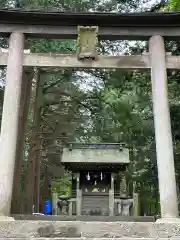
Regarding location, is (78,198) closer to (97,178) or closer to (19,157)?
(97,178)

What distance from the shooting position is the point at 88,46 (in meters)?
7.51

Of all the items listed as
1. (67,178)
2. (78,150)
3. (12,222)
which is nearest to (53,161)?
(67,178)

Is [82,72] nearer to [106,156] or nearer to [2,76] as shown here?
[2,76]

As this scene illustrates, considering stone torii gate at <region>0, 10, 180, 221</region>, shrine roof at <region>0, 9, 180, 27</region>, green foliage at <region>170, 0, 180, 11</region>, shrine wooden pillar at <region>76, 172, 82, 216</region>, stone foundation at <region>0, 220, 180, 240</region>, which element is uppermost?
green foliage at <region>170, 0, 180, 11</region>

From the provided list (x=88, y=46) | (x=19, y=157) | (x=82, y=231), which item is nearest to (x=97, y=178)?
(x=19, y=157)

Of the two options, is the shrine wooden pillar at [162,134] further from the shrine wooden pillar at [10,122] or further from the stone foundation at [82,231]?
the shrine wooden pillar at [10,122]

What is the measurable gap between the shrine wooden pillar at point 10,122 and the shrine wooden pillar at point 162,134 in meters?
2.90

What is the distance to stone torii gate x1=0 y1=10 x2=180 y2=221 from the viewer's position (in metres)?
6.95

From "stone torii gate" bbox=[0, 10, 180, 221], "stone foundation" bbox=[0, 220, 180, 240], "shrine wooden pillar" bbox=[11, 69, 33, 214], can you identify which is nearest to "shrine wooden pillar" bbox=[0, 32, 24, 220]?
"stone torii gate" bbox=[0, 10, 180, 221]

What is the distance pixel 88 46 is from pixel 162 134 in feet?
8.44

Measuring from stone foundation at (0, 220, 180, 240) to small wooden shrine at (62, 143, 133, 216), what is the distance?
6.13m

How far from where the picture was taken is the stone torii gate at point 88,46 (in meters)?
6.95

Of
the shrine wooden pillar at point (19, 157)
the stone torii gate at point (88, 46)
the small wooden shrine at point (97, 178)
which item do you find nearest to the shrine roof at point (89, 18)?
the stone torii gate at point (88, 46)

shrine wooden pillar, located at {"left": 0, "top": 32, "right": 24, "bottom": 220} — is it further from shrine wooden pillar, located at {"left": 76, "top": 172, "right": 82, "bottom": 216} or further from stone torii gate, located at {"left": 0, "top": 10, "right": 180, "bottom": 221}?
shrine wooden pillar, located at {"left": 76, "top": 172, "right": 82, "bottom": 216}
